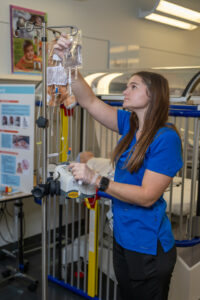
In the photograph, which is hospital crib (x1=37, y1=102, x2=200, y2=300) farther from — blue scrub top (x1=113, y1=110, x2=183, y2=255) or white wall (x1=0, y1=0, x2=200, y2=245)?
white wall (x1=0, y1=0, x2=200, y2=245)

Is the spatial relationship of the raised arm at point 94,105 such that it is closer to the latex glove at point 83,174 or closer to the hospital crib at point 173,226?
the hospital crib at point 173,226

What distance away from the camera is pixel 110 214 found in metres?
1.72

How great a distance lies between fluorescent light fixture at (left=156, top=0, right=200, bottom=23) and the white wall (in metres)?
0.14

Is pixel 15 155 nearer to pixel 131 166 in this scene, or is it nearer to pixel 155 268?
pixel 131 166

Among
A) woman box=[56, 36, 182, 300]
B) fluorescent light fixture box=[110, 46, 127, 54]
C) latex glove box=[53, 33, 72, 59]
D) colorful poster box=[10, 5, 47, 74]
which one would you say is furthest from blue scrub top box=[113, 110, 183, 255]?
fluorescent light fixture box=[110, 46, 127, 54]

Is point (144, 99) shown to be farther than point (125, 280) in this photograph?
No

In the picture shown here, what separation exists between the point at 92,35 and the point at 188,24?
169 cm

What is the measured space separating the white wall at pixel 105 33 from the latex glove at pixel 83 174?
1970 mm

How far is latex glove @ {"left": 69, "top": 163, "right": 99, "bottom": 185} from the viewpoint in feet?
3.63

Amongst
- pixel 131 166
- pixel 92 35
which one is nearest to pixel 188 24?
pixel 92 35

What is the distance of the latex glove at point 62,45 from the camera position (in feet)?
4.06

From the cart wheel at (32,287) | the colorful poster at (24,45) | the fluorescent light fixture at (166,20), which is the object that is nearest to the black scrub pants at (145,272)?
the cart wheel at (32,287)

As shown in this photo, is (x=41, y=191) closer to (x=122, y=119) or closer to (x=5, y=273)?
(x=122, y=119)

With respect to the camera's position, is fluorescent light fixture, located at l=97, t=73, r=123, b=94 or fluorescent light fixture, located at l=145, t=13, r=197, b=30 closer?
fluorescent light fixture, located at l=97, t=73, r=123, b=94
